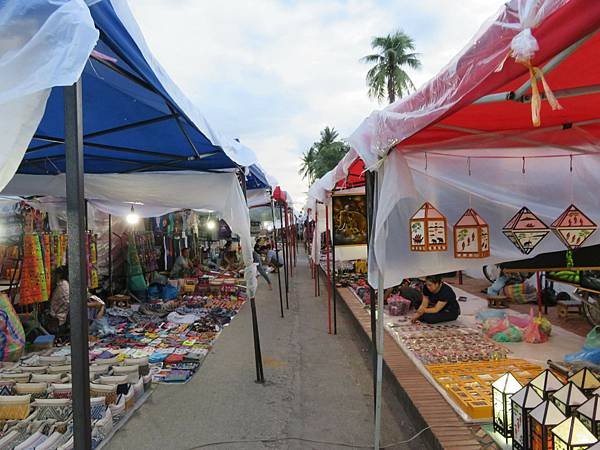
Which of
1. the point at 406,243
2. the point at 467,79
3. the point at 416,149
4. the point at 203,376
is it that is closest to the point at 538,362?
the point at 406,243

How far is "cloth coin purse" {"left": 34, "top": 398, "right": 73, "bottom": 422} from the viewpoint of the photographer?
375cm

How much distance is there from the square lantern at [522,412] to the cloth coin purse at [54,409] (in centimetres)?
366

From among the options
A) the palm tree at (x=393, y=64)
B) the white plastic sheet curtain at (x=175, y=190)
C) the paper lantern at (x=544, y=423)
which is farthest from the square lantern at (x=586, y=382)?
the palm tree at (x=393, y=64)

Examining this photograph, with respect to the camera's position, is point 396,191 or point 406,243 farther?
point 406,243

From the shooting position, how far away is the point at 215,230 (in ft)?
56.8

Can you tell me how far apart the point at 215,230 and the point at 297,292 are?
258 inches

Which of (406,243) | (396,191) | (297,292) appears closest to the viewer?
(396,191)

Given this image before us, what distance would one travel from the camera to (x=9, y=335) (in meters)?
5.53

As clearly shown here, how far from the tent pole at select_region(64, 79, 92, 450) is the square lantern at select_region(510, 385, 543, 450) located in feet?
8.22

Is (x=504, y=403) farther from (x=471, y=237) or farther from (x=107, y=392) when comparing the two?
(x=107, y=392)

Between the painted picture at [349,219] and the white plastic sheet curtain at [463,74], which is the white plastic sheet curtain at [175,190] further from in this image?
the painted picture at [349,219]

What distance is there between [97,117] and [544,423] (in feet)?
13.1

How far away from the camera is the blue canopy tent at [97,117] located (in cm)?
146

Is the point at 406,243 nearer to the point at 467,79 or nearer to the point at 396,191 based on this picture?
the point at 396,191
